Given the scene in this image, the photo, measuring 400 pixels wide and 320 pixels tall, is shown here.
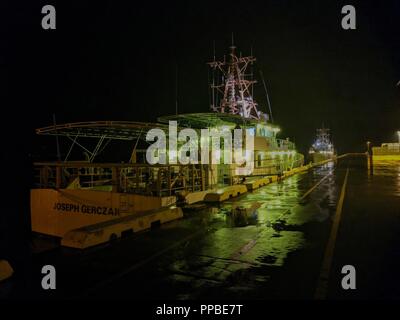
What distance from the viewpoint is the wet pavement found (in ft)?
17.6

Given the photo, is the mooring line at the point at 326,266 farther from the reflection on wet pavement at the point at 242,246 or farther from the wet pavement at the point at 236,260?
the reflection on wet pavement at the point at 242,246

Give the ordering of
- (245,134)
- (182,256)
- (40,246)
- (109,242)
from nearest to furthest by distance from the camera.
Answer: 1. (182,256)
2. (109,242)
3. (40,246)
4. (245,134)

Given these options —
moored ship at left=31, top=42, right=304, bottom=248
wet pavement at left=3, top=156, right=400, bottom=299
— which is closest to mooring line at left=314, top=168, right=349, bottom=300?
wet pavement at left=3, top=156, right=400, bottom=299

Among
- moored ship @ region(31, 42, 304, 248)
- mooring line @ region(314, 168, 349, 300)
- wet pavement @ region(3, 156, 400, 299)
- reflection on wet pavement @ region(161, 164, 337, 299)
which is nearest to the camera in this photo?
mooring line @ region(314, 168, 349, 300)

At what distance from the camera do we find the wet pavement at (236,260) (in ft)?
17.6

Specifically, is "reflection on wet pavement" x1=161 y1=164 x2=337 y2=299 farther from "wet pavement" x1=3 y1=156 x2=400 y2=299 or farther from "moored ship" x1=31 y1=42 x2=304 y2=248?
"moored ship" x1=31 y1=42 x2=304 y2=248

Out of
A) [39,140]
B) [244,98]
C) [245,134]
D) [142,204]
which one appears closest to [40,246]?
[142,204]

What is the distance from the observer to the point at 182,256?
282 inches

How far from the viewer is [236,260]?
22.3ft

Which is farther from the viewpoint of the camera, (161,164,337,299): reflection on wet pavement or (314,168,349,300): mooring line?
(161,164,337,299): reflection on wet pavement
